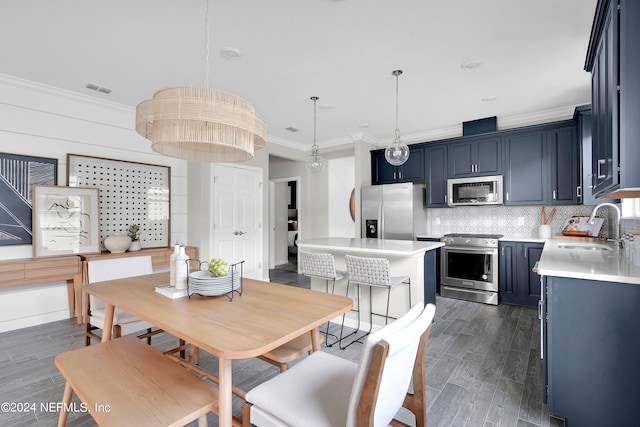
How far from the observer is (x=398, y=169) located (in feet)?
17.2

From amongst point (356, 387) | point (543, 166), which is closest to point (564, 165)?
point (543, 166)

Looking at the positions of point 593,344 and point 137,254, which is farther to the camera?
point 137,254

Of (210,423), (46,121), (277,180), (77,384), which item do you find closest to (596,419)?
(210,423)

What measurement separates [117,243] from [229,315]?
10.1 feet

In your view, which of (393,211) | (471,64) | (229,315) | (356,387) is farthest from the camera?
(393,211)

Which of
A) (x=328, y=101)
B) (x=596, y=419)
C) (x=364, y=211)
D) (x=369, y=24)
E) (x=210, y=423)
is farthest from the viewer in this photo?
(x=364, y=211)

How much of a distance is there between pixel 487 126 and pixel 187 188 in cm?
462

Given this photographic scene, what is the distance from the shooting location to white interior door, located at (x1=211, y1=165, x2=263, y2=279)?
4.72m

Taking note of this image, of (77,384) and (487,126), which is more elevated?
(487,126)

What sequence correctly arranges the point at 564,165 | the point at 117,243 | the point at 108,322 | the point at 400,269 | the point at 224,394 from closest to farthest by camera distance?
the point at 224,394
the point at 108,322
the point at 400,269
the point at 117,243
the point at 564,165

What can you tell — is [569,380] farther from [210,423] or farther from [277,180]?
[277,180]

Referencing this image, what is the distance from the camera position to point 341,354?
2609 mm

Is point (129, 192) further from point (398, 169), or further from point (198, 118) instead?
point (398, 169)

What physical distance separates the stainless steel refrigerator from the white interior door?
6.17 feet
